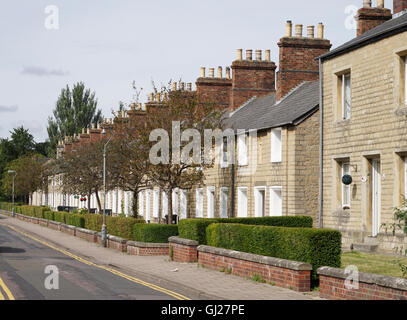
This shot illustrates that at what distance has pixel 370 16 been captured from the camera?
1061 inches

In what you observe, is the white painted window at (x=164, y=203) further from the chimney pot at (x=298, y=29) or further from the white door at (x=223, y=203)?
the chimney pot at (x=298, y=29)

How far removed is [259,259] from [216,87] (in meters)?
24.9

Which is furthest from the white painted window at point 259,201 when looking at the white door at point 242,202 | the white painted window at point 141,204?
the white painted window at point 141,204

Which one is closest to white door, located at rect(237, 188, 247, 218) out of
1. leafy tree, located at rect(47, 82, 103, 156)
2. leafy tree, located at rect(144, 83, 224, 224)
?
leafy tree, located at rect(144, 83, 224, 224)

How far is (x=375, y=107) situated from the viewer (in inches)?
922

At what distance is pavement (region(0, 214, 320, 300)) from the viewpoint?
621 inches

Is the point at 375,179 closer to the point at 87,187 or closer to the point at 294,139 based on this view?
the point at 294,139

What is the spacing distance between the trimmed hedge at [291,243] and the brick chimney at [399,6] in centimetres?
1221

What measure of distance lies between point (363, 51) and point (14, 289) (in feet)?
49.5

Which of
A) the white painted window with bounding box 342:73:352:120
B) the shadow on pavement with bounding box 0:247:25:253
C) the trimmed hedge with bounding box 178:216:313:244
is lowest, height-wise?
the shadow on pavement with bounding box 0:247:25:253

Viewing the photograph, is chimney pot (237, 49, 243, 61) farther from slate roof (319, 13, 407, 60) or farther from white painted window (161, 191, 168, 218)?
white painted window (161, 191, 168, 218)

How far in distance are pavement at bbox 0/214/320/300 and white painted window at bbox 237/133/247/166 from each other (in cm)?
794

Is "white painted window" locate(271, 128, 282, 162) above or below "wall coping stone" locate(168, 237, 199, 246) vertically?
above
